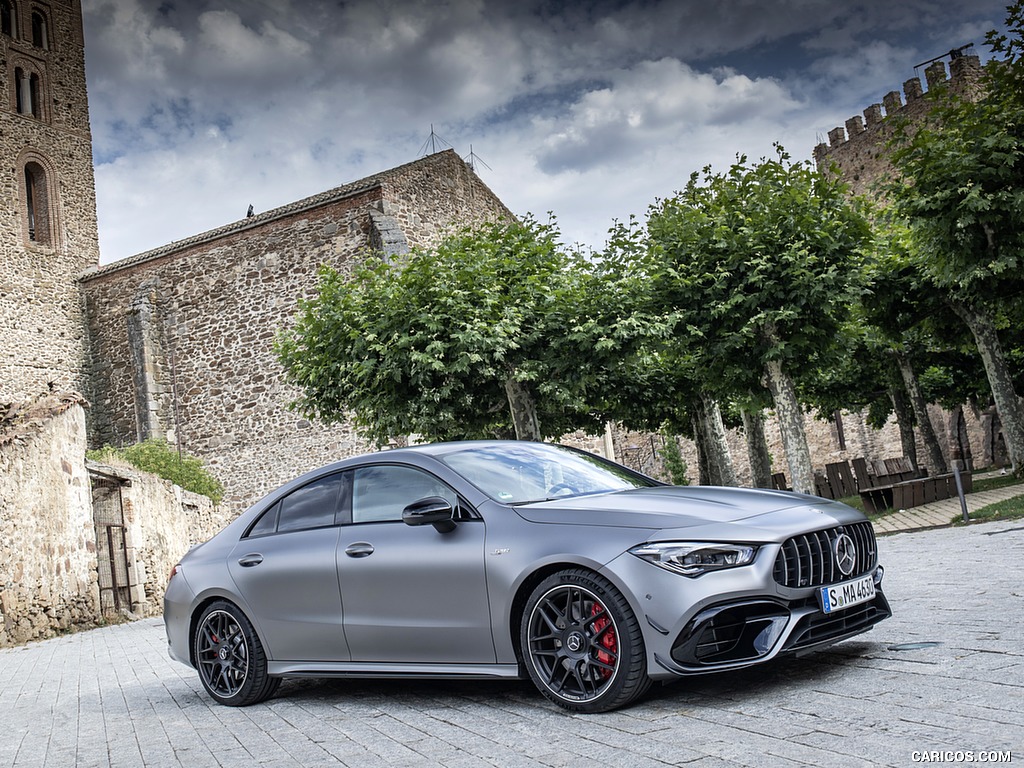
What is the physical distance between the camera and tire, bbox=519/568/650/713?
4.38 meters

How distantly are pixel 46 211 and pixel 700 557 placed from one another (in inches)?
1282

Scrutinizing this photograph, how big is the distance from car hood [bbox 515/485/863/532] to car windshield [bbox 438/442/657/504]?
0.20 meters

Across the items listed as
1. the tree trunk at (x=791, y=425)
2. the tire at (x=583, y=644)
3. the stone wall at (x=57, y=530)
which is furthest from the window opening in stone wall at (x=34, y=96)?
the tire at (x=583, y=644)

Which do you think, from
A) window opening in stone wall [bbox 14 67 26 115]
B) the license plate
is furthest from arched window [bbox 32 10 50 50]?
the license plate

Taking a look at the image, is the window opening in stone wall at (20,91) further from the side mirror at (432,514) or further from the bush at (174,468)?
the side mirror at (432,514)

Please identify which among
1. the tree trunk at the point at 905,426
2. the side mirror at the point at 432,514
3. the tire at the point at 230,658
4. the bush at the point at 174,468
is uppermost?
the bush at the point at 174,468

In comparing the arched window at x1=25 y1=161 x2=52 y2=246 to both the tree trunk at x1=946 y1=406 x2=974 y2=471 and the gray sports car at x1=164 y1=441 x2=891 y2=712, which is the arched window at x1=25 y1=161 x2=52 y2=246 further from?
the tree trunk at x1=946 y1=406 x2=974 y2=471

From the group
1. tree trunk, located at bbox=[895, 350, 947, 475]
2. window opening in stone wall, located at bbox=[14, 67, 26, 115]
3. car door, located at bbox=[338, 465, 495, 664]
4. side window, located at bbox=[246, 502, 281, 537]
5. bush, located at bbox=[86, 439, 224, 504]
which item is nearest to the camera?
car door, located at bbox=[338, 465, 495, 664]

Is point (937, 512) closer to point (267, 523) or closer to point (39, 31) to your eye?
point (267, 523)

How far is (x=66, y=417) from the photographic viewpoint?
14.5 metres

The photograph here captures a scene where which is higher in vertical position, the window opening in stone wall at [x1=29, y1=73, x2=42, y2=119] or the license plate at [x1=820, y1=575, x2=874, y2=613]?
the window opening in stone wall at [x1=29, y1=73, x2=42, y2=119]

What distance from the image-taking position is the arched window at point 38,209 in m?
31.5

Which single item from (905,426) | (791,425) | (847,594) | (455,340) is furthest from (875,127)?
(847,594)

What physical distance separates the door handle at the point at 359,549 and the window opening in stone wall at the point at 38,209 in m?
30.1
